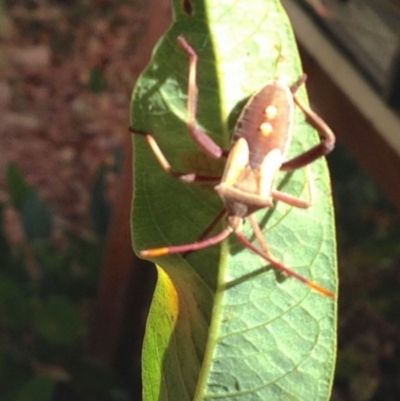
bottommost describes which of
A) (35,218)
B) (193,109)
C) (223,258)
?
(35,218)

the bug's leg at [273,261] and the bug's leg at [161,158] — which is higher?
the bug's leg at [161,158]

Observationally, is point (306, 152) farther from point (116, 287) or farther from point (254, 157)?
point (116, 287)

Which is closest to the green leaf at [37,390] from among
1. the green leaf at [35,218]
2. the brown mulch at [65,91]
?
the green leaf at [35,218]

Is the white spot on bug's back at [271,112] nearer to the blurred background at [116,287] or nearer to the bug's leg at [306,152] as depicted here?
the bug's leg at [306,152]

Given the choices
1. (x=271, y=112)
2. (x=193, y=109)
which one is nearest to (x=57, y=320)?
(x=271, y=112)

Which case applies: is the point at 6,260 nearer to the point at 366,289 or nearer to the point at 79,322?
the point at 79,322

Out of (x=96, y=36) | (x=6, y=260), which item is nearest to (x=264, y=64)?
(x=6, y=260)

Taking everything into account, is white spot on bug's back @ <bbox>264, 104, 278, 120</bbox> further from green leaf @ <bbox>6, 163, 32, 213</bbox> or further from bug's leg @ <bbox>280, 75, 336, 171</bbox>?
green leaf @ <bbox>6, 163, 32, 213</bbox>
